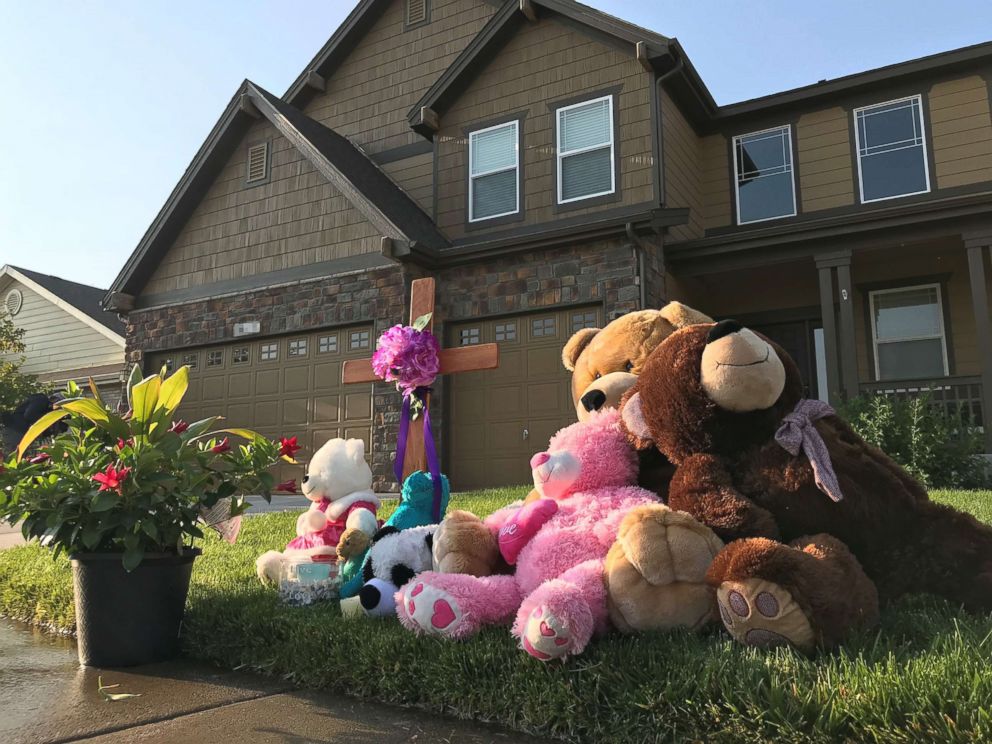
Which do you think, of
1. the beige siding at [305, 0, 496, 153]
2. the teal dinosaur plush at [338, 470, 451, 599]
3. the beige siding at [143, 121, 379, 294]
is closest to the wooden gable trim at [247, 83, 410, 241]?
the beige siding at [143, 121, 379, 294]

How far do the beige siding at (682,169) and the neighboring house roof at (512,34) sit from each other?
2.38ft

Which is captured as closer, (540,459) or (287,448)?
(540,459)

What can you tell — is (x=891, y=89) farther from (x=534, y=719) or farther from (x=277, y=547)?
(x=534, y=719)

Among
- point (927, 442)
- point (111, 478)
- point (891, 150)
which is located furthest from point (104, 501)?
point (891, 150)

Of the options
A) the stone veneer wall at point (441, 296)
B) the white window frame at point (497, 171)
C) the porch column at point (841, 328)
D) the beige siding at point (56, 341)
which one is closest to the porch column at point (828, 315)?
the porch column at point (841, 328)

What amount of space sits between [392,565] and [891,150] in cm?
1036

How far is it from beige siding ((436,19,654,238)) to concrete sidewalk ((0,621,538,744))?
833 cm

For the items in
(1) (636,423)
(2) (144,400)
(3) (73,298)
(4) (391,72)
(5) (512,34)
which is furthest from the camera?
(3) (73,298)

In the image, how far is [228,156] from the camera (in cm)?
1208

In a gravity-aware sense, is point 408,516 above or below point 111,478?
below

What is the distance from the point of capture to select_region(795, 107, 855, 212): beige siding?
10742 millimetres

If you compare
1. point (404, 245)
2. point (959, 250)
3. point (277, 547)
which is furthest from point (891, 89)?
point (277, 547)

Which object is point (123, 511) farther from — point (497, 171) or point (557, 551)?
point (497, 171)

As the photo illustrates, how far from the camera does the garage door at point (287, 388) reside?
10.4 m
